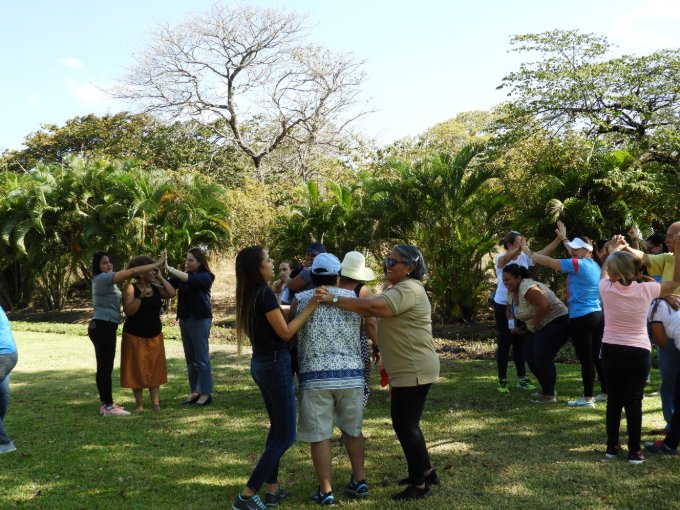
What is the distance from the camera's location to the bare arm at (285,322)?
15.9 ft

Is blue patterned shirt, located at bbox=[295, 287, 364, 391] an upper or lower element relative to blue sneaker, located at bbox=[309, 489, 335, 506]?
upper

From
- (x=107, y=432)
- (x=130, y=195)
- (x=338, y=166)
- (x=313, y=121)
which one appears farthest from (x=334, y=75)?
(x=107, y=432)

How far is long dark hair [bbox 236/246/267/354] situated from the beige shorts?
631 millimetres

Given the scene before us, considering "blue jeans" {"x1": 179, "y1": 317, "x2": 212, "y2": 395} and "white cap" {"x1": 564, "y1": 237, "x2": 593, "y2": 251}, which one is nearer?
"white cap" {"x1": 564, "y1": 237, "x2": 593, "y2": 251}

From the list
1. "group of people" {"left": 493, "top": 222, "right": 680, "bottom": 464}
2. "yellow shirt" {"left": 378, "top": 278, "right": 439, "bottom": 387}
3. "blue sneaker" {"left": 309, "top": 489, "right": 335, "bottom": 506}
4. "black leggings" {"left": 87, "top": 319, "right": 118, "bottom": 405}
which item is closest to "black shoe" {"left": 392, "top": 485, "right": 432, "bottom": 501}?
"blue sneaker" {"left": 309, "top": 489, "right": 335, "bottom": 506}

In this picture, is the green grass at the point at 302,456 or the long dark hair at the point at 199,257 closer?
the green grass at the point at 302,456

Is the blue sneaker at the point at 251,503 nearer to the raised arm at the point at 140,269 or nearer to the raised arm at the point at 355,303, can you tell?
the raised arm at the point at 355,303

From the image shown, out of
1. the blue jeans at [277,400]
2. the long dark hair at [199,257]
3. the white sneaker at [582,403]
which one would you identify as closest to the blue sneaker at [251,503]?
the blue jeans at [277,400]

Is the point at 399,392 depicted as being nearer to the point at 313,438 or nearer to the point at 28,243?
the point at 313,438

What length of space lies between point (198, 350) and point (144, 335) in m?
0.70

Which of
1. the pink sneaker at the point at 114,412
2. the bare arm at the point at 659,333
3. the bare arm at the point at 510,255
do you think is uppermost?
the bare arm at the point at 510,255

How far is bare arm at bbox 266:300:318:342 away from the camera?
4.85m

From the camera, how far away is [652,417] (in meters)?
7.32

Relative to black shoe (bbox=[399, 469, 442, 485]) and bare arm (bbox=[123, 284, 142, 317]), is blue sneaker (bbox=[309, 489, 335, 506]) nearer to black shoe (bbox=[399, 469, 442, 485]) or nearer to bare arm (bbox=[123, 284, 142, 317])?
black shoe (bbox=[399, 469, 442, 485])
